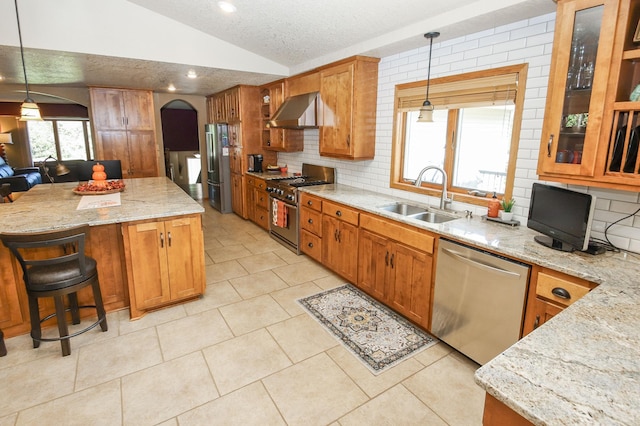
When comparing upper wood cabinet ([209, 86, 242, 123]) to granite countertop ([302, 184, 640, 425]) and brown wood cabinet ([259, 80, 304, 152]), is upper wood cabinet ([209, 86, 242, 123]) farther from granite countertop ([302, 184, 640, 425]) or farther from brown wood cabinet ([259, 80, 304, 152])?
granite countertop ([302, 184, 640, 425])

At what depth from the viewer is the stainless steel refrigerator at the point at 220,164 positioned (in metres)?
6.30

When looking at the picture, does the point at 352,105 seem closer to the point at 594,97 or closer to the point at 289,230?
the point at 289,230

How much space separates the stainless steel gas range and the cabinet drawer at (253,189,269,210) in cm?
22

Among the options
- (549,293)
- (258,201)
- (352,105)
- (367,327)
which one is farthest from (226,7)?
(549,293)

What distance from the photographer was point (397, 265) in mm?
2852

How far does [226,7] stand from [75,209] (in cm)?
234

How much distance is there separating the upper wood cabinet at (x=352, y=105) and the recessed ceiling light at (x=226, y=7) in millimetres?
1219

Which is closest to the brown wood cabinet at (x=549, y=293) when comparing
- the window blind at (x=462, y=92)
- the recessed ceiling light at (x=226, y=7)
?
the window blind at (x=462, y=92)

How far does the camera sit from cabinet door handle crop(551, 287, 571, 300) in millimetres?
1759

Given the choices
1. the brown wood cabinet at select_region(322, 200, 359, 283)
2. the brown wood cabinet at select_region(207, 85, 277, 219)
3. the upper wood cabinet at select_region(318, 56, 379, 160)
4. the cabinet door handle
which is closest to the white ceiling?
the upper wood cabinet at select_region(318, 56, 379, 160)

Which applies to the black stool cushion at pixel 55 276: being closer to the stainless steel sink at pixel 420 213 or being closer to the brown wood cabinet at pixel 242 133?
the stainless steel sink at pixel 420 213

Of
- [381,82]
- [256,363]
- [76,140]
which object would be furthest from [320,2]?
[76,140]

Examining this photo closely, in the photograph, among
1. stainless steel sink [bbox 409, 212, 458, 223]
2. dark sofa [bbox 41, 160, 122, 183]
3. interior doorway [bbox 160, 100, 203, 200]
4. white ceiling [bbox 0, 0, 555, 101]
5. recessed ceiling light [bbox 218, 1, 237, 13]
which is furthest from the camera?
interior doorway [bbox 160, 100, 203, 200]

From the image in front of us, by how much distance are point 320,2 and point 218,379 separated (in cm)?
309
